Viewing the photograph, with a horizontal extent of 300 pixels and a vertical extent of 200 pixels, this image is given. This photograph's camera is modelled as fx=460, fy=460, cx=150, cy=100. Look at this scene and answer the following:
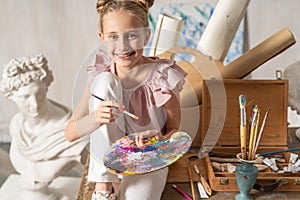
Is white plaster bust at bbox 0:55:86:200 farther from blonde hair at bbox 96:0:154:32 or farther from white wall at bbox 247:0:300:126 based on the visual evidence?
white wall at bbox 247:0:300:126

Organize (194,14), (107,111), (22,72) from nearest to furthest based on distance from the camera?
(107,111) < (22,72) < (194,14)

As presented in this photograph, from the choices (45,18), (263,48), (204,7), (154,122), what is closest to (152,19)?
(204,7)

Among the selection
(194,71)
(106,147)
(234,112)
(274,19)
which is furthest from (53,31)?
(106,147)

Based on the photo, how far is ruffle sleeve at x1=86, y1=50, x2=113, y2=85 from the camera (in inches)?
38.0

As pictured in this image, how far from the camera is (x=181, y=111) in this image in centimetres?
102

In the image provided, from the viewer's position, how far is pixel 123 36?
903 millimetres

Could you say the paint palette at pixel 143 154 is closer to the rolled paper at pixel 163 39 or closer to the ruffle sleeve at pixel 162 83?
the ruffle sleeve at pixel 162 83

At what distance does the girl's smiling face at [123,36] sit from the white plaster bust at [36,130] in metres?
0.70

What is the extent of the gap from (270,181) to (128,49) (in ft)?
1.41

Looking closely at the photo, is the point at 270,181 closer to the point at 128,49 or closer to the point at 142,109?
the point at 142,109

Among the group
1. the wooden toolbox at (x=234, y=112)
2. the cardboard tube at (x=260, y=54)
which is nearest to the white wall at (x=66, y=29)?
the cardboard tube at (x=260, y=54)

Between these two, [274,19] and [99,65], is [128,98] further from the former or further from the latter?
[274,19]

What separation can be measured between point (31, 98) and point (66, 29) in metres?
0.71

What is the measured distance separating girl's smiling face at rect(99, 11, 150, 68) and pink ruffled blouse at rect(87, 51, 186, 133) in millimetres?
46
